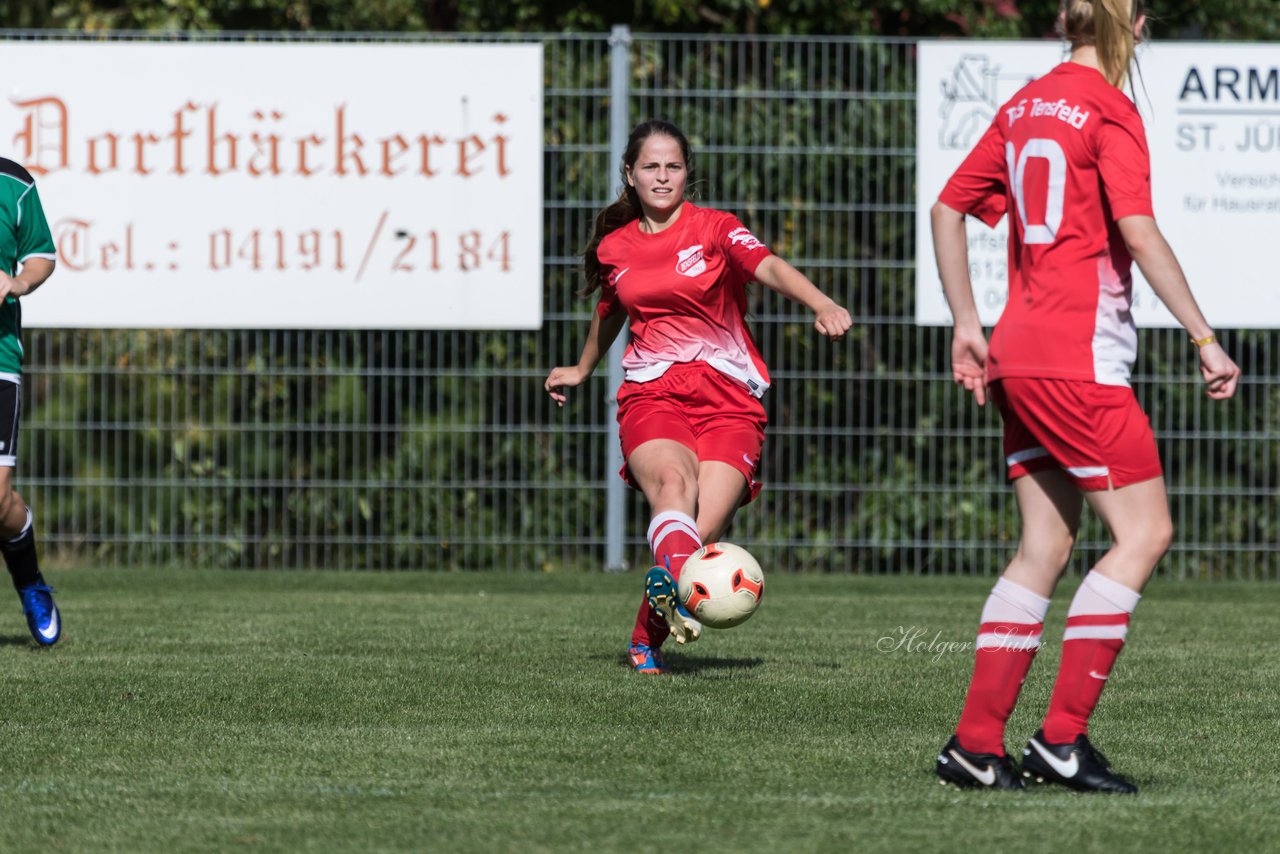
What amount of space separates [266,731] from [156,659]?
75.3 inches

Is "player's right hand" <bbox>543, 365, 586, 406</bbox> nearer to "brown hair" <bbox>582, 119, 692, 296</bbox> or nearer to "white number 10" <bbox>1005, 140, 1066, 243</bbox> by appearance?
"brown hair" <bbox>582, 119, 692, 296</bbox>

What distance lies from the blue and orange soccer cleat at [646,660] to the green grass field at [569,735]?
8 cm

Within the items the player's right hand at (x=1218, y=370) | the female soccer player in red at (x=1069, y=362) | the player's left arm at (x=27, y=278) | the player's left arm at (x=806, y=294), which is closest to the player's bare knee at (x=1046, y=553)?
the female soccer player in red at (x=1069, y=362)

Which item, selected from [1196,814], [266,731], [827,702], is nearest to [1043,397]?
[1196,814]

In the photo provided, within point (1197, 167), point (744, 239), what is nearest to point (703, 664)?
point (744, 239)

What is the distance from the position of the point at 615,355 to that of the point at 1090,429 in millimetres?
7141

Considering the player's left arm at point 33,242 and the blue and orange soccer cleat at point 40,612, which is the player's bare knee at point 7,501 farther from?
the player's left arm at point 33,242

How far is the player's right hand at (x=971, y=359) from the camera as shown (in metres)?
4.17

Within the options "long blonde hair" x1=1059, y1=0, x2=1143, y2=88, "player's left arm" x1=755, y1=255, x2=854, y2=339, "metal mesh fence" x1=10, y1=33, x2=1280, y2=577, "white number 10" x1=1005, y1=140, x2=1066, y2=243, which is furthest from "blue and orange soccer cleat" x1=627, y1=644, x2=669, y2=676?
"metal mesh fence" x1=10, y1=33, x2=1280, y2=577

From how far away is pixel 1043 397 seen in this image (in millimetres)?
4082

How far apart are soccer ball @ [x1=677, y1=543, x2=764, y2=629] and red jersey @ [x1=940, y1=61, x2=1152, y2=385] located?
153 cm

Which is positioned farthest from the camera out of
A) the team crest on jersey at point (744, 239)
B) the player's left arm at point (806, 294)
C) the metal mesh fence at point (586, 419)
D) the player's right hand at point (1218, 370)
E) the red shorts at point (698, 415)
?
the metal mesh fence at point (586, 419)

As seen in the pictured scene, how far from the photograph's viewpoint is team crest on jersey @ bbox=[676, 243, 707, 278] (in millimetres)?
6254

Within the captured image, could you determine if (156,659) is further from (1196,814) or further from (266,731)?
(1196,814)
